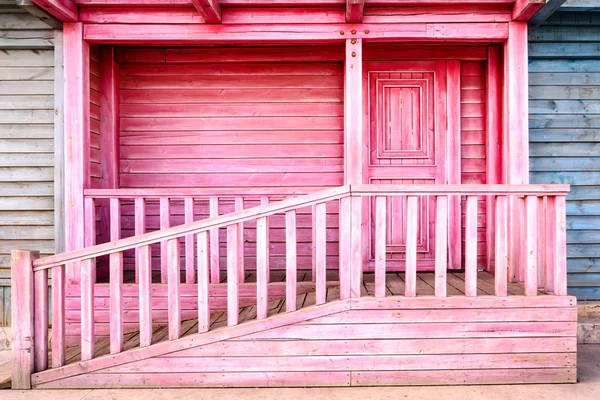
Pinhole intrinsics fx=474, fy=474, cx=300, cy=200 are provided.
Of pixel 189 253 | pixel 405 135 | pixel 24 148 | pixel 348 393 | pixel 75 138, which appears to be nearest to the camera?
pixel 348 393

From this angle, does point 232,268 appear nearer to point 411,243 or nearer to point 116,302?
point 116,302

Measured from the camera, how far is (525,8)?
11.8 feet

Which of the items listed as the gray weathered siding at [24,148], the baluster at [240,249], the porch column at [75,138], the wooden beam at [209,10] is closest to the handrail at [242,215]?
the baluster at [240,249]

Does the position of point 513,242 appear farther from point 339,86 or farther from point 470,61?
point 339,86

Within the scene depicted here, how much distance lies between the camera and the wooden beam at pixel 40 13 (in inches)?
140

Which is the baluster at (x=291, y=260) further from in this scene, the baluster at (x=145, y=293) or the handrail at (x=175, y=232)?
the baluster at (x=145, y=293)

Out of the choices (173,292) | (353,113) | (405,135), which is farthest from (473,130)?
(173,292)

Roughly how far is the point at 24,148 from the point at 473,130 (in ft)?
13.3

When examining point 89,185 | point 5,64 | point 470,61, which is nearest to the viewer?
point 89,185

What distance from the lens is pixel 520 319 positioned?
10.0 ft

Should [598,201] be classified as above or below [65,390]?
above

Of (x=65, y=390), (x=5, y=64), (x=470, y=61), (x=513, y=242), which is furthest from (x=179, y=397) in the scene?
(x=470, y=61)

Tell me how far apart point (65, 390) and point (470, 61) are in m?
4.24

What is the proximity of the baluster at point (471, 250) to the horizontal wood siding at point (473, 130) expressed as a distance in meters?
1.41
